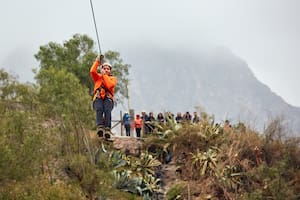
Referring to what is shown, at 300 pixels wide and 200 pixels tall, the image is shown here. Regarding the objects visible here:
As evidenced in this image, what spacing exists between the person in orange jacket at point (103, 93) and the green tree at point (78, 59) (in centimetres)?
1301

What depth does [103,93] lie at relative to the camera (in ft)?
41.9

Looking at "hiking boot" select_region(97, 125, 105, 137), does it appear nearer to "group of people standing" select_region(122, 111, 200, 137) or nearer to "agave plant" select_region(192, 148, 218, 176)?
"agave plant" select_region(192, 148, 218, 176)

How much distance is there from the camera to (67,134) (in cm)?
1420

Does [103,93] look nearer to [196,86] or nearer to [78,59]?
[78,59]

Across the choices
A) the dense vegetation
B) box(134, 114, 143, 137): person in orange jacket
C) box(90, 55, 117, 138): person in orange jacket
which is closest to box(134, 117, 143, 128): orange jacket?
box(134, 114, 143, 137): person in orange jacket

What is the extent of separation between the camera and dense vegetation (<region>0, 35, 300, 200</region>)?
12.0 m

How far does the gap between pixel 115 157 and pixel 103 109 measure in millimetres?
4041

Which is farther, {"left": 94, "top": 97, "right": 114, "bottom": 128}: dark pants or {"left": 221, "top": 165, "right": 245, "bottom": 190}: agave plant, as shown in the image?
{"left": 221, "top": 165, "right": 245, "bottom": 190}: agave plant

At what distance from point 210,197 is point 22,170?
253 inches

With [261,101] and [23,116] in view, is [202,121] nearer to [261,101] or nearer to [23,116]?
[23,116]

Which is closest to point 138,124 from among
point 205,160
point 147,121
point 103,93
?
point 147,121

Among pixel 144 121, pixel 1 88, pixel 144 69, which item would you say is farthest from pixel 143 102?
Result: pixel 1 88

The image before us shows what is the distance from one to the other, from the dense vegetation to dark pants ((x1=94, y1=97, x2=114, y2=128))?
105cm

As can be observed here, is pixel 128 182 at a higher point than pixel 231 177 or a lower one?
lower
